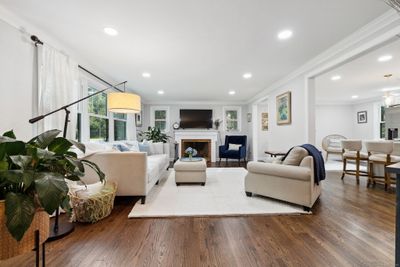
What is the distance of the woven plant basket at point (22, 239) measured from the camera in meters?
0.96

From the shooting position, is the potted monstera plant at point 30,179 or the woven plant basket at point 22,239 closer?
the potted monstera plant at point 30,179

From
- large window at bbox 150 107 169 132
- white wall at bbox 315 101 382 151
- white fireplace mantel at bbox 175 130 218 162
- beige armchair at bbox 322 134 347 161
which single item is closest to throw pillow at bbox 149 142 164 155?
white fireplace mantel at bbox 175 130 218 162

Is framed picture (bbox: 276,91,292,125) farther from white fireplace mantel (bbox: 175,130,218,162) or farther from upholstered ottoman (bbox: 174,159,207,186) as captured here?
white fireplace mantel (bbox: 175,130,218,162)

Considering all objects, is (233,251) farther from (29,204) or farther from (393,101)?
(393,101)

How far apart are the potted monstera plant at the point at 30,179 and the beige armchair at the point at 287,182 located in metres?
2.31

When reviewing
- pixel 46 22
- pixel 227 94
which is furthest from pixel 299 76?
pixel 46 22

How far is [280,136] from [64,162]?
461 centimetres

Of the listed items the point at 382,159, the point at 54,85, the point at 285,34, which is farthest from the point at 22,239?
the point at 382,159

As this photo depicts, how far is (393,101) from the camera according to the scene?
490 cm

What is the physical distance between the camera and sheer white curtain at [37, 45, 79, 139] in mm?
2396

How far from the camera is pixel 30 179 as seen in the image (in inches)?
34.1

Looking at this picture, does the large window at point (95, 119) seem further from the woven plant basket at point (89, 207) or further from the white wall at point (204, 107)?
the white wall at point (204, 107)

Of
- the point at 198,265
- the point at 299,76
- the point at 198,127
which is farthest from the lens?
the point at 198,127

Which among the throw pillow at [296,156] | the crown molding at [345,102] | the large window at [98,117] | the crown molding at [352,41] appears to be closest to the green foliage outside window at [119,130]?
the large window at [98,117]
